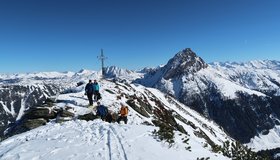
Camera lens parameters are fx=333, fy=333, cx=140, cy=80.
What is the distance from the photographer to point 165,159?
17203mm

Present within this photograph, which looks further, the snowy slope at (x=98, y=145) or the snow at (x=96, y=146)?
the snowy slope at (x=98, y=145)

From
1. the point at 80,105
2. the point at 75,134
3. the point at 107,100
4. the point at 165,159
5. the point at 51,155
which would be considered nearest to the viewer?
the point at 165,159

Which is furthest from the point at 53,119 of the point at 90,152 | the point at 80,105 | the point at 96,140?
the point at 90,152

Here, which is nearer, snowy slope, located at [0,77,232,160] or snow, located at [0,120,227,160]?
snow, located at [0,120,227,160]

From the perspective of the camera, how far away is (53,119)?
4488 cm

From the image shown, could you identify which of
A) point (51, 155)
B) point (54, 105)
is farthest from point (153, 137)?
point (54, 105)

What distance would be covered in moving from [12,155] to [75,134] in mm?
5669

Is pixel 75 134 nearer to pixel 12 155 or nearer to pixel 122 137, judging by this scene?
pixel 122 137

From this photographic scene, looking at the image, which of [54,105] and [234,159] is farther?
[54,105]

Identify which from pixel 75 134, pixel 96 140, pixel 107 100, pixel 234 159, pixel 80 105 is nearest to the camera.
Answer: pixel 234 159

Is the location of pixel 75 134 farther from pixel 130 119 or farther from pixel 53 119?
pixel 130 119

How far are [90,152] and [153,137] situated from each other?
5164 millimetres

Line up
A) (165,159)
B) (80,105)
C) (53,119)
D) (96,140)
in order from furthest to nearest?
(80,105), (53,119), (96,140), (165,159)

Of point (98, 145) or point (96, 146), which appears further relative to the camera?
point (98, 145)
